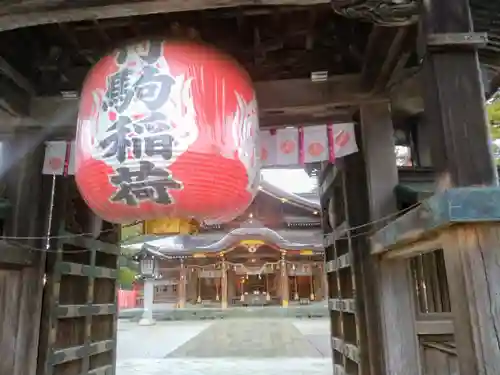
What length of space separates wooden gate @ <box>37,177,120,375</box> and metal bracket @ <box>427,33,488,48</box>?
11.2 ft

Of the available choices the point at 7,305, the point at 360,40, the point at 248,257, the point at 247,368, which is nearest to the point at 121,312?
the point at 248,257

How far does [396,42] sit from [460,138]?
1.18 metres

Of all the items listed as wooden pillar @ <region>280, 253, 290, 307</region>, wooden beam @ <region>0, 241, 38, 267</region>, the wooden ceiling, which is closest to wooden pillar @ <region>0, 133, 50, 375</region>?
wooden beam @ <region>0, 241, 38, 267</region>

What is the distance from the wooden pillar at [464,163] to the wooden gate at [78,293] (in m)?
3.31

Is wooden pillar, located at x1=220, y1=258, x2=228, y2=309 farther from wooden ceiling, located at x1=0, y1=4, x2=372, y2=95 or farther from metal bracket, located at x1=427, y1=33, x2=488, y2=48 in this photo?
metal bracket, located at x1=427, y1=33, x2=488, y2=48

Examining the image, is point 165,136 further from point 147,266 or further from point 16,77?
point 147,266

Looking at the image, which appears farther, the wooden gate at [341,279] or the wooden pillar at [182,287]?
the wooden pillar at [182,287]

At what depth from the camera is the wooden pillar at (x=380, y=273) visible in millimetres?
3344

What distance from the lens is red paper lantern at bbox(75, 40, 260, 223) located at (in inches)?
93.1

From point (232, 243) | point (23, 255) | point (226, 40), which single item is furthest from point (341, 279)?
point (232, 243)

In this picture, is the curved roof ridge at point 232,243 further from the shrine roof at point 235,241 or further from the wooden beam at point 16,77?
the wooden beam at point 16,77

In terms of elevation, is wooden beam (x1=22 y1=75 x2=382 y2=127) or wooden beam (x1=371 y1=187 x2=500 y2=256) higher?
wooden beam (x1=22 y1=75 x2=382 y2=127)

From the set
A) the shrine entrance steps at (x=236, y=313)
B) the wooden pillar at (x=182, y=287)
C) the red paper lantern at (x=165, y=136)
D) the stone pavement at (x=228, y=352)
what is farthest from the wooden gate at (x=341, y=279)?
the wooden pillar at (x=182, y=287)

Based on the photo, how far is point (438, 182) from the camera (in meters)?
2.20
